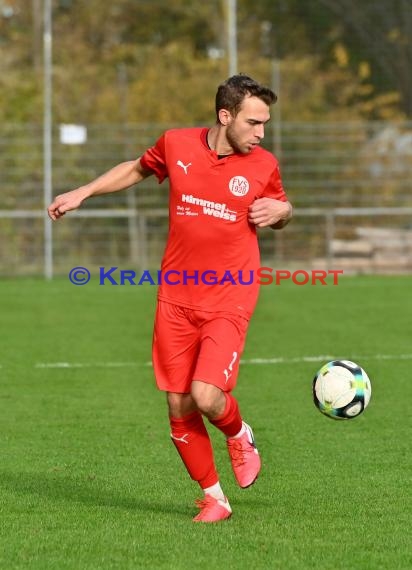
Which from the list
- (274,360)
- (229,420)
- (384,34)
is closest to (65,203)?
(229,420)

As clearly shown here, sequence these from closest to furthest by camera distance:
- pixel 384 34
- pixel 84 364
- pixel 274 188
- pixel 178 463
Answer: pixel 274 188 → pixel 178 463 → pixel 84 364 → pixel 384 34

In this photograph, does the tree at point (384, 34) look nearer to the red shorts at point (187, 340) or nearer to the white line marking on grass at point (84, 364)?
the white line marking on grass at point (84, 364)

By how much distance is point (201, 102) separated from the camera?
94.2 feet

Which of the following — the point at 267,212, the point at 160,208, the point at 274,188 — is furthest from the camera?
the point at 160,208

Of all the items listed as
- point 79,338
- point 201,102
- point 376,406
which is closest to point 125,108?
point 201,102

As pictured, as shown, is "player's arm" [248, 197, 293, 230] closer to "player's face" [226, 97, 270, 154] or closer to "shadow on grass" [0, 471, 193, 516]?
"player's face" [226, 97, 270, 154]

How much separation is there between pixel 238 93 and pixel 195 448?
1733 millimetres

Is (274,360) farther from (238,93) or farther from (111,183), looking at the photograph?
(238,93)

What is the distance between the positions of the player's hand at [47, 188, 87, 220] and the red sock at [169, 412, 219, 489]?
46.1 inches

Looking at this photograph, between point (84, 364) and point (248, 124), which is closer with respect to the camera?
point (248, 124)

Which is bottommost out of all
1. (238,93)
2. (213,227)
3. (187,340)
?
(187,340)

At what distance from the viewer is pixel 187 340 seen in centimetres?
641

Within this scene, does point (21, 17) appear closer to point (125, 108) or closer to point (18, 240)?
point (125, 108)

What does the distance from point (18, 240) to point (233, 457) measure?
17928 mm
